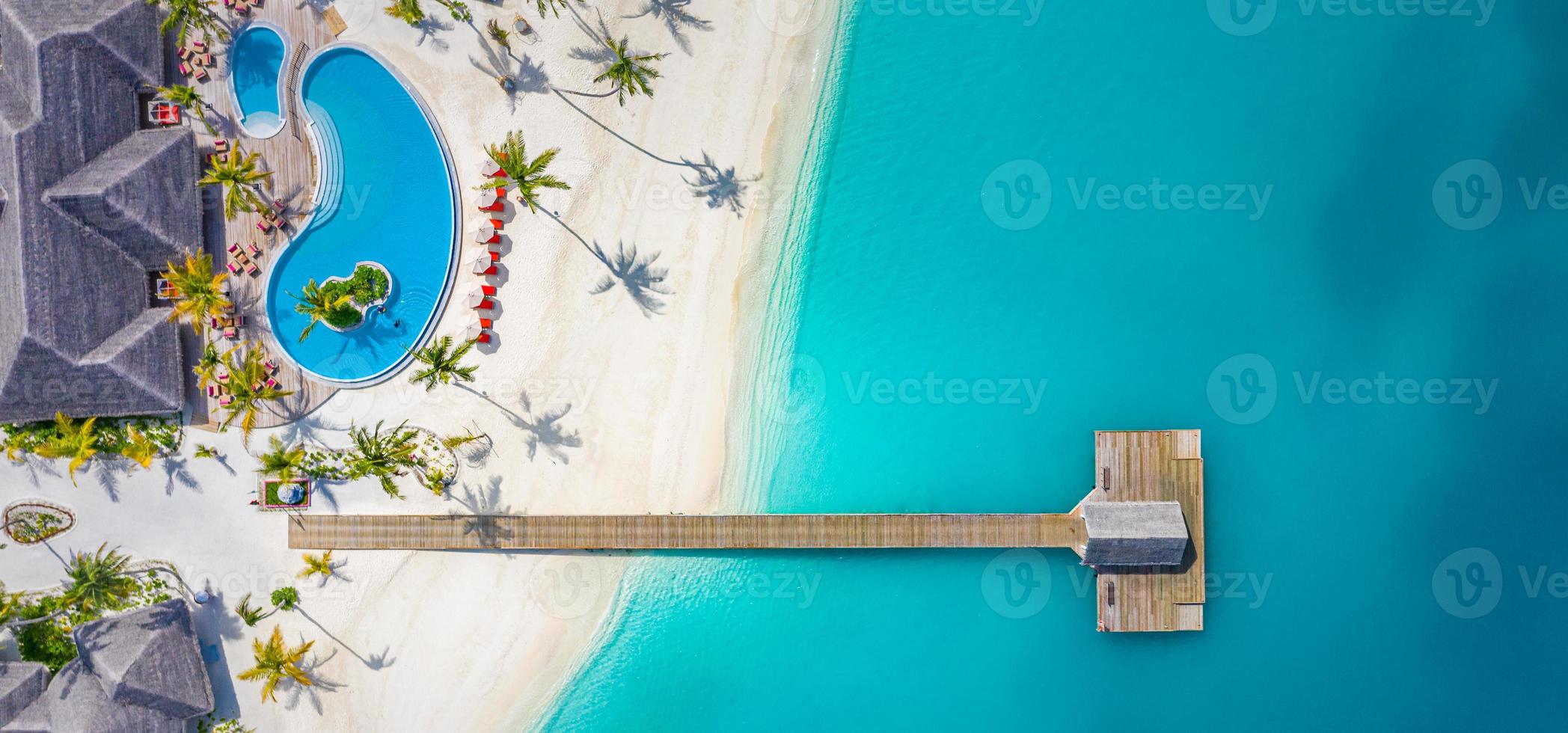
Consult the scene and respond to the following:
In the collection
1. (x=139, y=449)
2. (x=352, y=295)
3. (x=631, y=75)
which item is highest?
(x=631, y=75)

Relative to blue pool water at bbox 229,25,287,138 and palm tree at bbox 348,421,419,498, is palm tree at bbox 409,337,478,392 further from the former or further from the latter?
blue pool water at bbox 229,25,287,138

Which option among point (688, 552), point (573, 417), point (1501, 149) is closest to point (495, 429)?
point (573, 417)

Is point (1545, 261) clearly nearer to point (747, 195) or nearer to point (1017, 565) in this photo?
point (1017, 565)

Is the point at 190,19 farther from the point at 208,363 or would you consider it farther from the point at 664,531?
the point at 664,531

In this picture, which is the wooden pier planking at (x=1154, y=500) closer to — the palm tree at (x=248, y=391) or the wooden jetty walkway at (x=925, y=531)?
the wooden jetty walkway at (x=925, y=531)

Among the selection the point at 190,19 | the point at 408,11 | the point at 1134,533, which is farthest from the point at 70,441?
the point at 1134,533

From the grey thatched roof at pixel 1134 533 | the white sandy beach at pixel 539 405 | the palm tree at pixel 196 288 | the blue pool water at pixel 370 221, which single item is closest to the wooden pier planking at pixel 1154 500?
the grey thatched roof at pixel 1134 533
